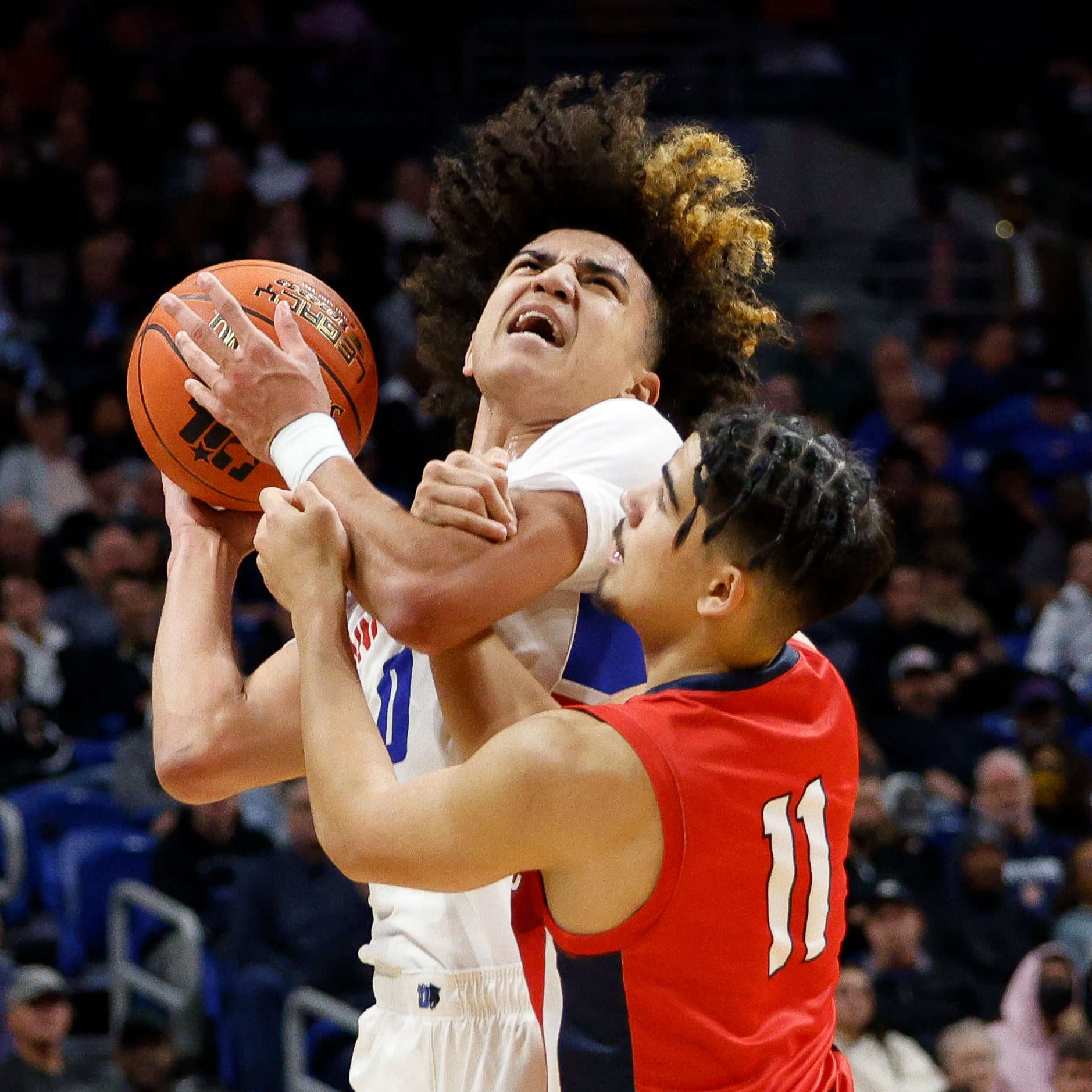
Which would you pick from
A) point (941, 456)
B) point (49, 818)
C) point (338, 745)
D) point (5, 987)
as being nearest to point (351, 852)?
point (338, 745)

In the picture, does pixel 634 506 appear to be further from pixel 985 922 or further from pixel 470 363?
pixel 985 922

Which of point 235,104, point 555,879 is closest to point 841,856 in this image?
point 555,879

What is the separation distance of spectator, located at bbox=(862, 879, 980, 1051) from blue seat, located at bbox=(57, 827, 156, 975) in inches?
112

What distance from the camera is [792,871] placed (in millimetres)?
2281

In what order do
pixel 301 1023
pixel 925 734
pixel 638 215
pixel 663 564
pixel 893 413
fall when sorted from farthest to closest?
1. pixel 893 413
2. pixel 925 734
3. pixel 301 1023
4. pixel 638 215
5. pixel 663 564

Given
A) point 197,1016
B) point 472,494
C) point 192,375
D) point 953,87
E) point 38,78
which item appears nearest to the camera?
point 472,494

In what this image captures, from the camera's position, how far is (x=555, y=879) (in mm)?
2234

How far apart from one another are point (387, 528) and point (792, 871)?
2.37ft

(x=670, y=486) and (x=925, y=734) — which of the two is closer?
(x=670, y=486)

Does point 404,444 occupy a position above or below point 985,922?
above

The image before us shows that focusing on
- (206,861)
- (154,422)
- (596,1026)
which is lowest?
(206,861)

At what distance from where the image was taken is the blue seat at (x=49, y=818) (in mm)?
6699

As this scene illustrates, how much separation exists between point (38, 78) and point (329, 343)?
9.23 meters

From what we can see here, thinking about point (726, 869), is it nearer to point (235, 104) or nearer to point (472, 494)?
point (472, 494)
